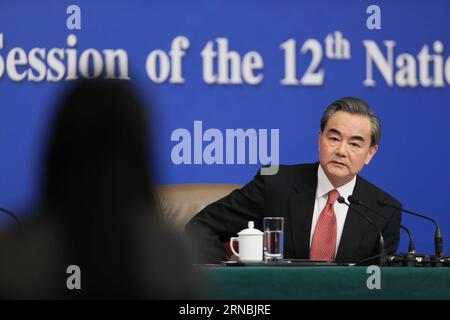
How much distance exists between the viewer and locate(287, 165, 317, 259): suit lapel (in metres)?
4.00

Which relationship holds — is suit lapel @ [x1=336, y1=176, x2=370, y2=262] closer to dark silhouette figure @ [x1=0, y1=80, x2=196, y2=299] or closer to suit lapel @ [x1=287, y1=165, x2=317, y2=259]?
suit lapel @ [x1=287, y1=165, x2=317, y2=259]

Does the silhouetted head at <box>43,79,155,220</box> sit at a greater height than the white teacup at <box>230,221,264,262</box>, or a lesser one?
greater

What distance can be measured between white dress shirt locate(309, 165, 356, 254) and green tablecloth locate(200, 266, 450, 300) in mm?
1042

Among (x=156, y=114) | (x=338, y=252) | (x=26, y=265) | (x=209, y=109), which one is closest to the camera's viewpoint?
(x=26, y=265)

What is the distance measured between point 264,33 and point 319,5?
0.41 meters

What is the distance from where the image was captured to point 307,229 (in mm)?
4008

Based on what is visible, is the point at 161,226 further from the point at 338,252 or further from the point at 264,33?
the point at 264,33

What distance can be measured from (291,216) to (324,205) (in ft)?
0.54

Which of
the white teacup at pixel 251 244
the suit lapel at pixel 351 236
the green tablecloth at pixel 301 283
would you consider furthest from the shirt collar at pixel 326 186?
the green tablecloth at pixel 301 283

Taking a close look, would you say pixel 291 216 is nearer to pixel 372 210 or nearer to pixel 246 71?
pixel 372 210

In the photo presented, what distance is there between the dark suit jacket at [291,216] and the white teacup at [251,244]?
1.29 feet

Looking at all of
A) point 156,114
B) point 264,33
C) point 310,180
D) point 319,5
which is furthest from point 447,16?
point 156,114

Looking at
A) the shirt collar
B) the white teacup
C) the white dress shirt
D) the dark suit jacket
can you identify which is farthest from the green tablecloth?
the shirt collar

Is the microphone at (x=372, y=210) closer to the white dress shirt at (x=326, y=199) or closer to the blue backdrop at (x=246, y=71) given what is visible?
the white dress shirt at (x=326, y=199)
